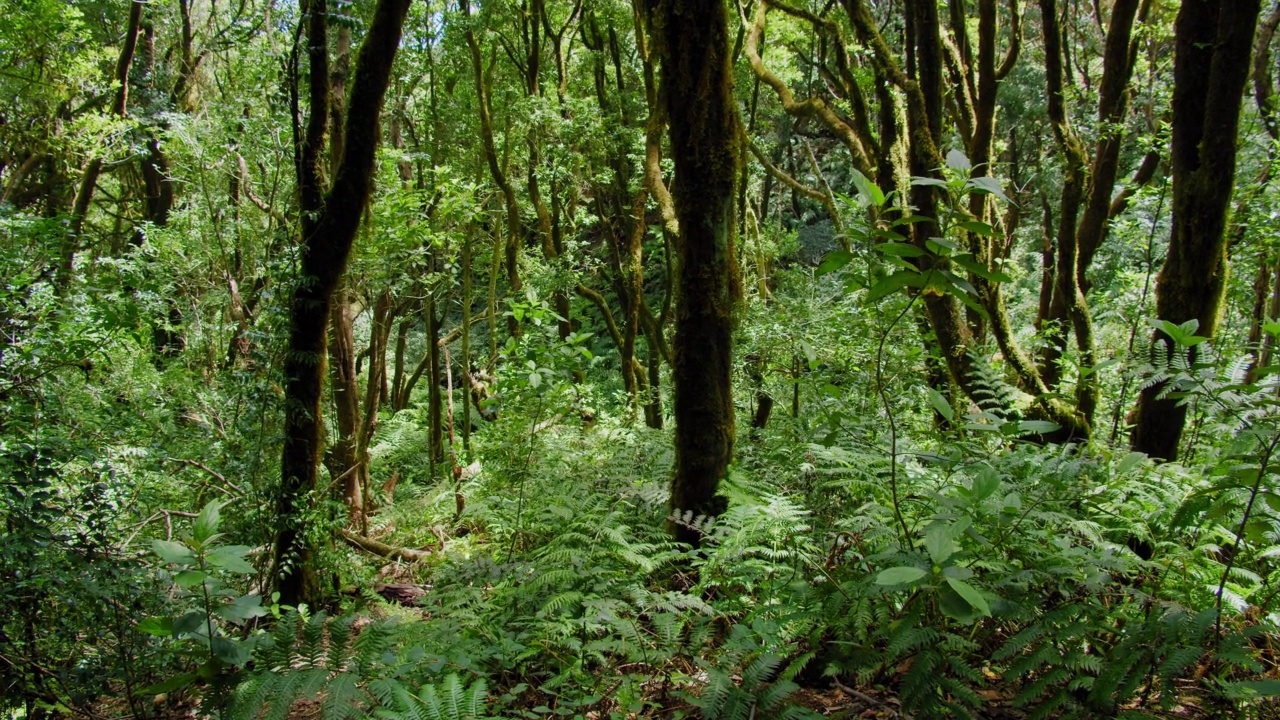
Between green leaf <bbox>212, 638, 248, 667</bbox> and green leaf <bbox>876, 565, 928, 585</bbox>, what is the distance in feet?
6.17

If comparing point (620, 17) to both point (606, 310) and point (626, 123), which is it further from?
point (606, 310)

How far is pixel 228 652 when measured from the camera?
6.51 ft

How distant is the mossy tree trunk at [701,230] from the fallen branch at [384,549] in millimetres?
5030

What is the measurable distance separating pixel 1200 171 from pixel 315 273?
6428 millimetres

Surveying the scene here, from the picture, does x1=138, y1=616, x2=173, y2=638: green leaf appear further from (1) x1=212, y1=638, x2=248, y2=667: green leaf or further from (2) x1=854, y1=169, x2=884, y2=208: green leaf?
(2) x1=854, y1=169, x2=884, y2=208: green leaf

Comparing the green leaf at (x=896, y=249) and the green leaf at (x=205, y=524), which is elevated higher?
the green leaf at (x=896, y=249)

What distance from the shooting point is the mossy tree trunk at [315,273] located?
531 centimetres

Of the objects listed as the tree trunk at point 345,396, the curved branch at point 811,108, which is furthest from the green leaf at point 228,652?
the tree trunk at point 345,396

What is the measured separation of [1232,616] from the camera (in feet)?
9.01

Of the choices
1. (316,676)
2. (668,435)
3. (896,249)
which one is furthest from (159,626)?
(668,435)

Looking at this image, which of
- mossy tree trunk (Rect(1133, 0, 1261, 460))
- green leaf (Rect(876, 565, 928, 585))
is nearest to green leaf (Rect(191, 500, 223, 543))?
green leaf (Rect(876, 565, 928, 585))

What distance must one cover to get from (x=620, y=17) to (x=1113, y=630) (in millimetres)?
13960

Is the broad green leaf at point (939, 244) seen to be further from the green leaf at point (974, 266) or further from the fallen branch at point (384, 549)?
the fallen branch at point (384, 549)

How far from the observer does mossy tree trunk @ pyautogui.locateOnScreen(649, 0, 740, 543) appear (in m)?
3.97
